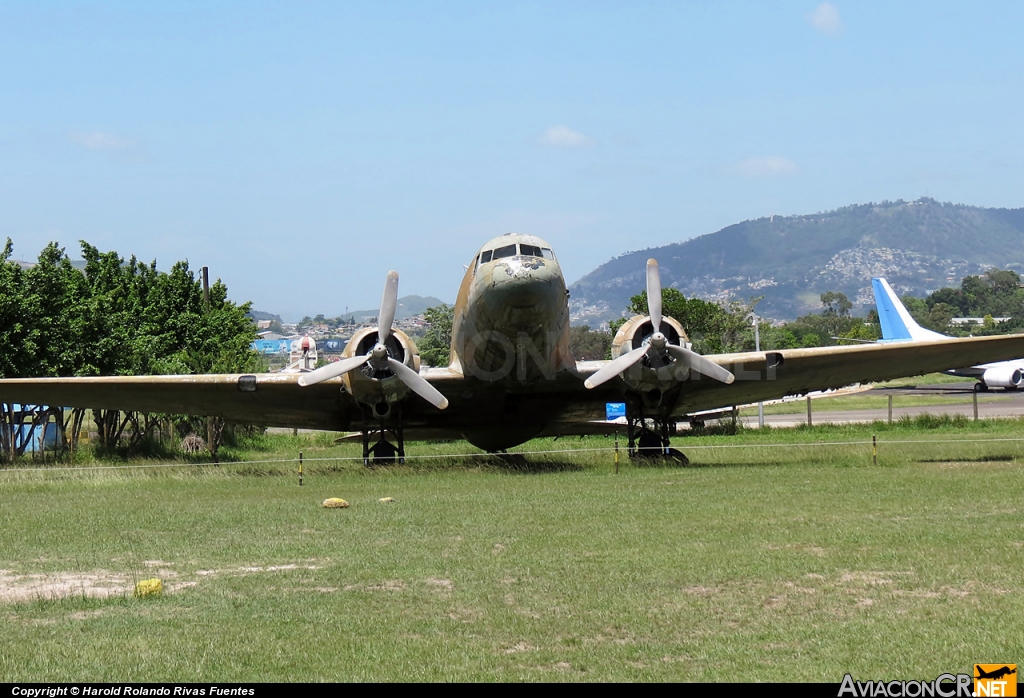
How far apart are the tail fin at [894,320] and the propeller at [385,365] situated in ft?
161

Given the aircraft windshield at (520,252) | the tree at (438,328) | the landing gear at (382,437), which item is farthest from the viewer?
the tree at (438,328)

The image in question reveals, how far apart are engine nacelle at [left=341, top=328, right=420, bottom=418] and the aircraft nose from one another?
2.57 metres

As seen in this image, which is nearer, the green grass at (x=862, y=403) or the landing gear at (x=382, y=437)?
the landing gear at (x=382, y=437)

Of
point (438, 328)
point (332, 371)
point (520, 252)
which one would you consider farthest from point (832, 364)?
point (438, 328)

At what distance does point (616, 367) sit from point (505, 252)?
3296 mm

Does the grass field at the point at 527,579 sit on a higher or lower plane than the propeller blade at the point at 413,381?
lower

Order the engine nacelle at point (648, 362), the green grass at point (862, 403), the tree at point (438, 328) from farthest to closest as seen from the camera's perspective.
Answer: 1. the tree at point (438, 328)
2. the green grass at point (862, 403)
3. the engine nacelle at point (648, 362)

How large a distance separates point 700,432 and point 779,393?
48.3ft

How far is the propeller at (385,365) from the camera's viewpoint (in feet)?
65.0

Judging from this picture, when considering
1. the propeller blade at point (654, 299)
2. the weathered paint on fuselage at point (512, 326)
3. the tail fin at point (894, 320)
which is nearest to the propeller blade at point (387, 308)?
the weathered paint on fuselage at point (512, 326)

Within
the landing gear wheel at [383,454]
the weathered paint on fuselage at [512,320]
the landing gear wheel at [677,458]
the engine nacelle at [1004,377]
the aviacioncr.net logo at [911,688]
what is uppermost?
the weathered paint on fuselage at [512,320]

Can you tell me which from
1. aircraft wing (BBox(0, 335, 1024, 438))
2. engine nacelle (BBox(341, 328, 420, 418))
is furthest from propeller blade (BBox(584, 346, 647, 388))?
engine nacelle (BBox(341, 328, 420, 418))

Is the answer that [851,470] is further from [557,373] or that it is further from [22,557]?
[22,557]

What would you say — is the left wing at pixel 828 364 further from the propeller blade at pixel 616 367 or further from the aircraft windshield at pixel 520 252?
the aircraft windshield at pixel 520 252
